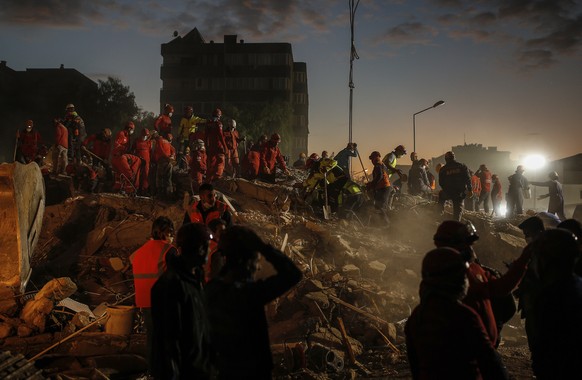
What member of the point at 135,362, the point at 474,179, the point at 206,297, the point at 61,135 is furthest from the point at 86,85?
the point at 206,297

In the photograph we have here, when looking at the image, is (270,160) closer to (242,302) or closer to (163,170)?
(163,170)

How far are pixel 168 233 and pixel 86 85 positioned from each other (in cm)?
3709

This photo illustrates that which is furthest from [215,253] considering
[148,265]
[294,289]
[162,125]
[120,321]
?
[162,125]

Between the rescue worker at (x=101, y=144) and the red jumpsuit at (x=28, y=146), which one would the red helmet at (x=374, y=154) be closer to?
the rescue worker at (x=101, y=144)

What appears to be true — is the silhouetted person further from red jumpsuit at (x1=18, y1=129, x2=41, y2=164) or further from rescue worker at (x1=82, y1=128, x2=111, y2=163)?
red jumpsuit at (x1=18, y1=129, x2=41, y2=164)

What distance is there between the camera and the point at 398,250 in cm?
1088

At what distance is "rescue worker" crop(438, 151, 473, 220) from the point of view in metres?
10.9

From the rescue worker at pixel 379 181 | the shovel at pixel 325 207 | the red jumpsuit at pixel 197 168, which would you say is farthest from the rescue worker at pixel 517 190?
the red jumpsuit at pixel 197 168

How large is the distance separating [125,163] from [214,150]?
2.22 meters

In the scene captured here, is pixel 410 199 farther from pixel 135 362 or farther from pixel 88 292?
pixel 135 362

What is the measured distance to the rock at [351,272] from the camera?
9.05 meters

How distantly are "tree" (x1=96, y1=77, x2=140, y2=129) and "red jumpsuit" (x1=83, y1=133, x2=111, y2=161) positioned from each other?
2630 cm

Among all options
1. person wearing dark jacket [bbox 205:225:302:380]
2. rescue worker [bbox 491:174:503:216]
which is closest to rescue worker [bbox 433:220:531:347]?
person wearing dark jacket [bbox 205:225:302:380]

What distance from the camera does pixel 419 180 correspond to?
15359 mm
